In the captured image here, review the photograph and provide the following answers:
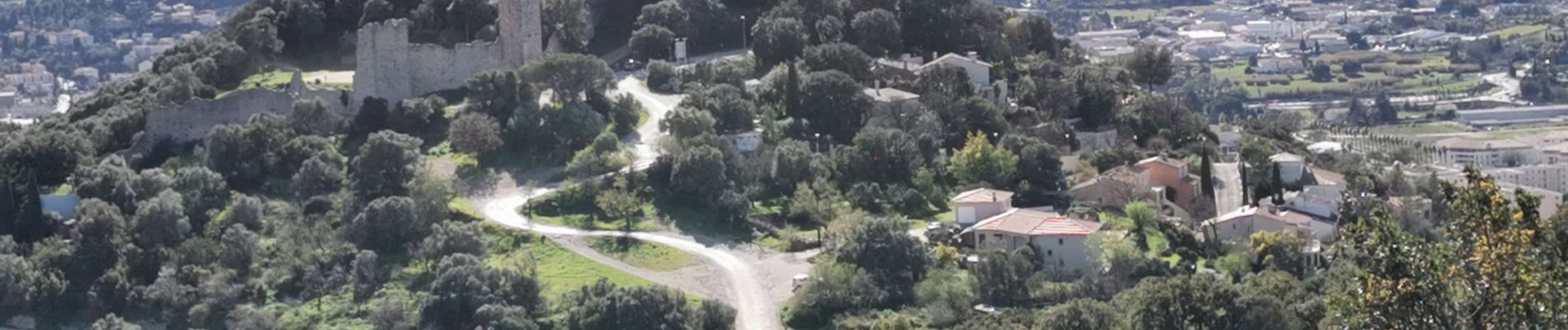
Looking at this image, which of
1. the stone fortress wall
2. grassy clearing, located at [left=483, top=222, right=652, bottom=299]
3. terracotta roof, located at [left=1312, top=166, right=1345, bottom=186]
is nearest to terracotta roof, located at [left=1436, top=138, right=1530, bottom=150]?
terracotta roof, located at [left=1312, top=166, right=1345, bottom=186]

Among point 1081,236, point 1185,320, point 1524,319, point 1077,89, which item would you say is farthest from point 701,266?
point 1524,319

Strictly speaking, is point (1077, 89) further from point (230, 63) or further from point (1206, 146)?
point (230, 63)

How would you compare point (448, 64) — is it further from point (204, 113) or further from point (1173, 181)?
point (1173, 181)

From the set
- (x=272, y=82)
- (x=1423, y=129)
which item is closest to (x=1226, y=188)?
(x=272, y=82)

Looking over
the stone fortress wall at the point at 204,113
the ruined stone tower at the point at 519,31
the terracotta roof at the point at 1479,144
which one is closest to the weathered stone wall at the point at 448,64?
the ruined stone tower at the point at 519,31

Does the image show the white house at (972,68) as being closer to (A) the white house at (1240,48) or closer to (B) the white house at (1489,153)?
(B) the white house at (1489,153)
